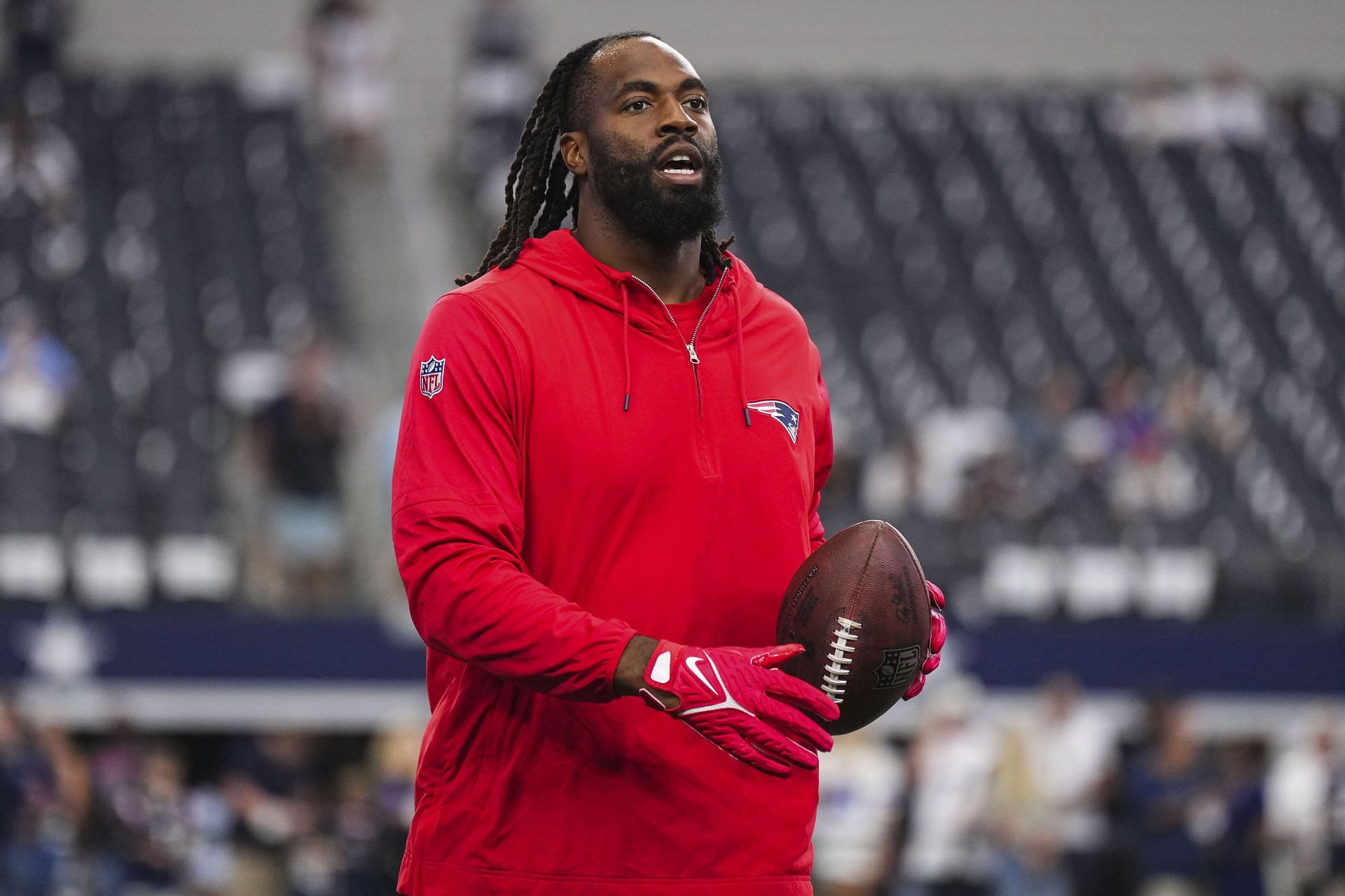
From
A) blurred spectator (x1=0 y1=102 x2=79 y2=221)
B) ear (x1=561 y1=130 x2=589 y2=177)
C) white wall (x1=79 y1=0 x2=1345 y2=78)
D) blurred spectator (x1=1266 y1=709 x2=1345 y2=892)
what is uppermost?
white wall (x1=79 y1=0 x2=1345 y2=78)

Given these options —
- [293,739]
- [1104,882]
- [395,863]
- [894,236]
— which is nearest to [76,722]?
[293,739]

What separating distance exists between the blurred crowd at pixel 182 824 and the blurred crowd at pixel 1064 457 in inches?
144

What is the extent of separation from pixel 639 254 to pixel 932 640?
708mm

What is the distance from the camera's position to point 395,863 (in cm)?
736

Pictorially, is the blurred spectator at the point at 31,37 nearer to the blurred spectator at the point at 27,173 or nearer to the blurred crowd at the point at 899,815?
the blurred spectator at the point at 27,173

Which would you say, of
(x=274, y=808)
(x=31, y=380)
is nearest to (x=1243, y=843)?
(x=274, y=808)

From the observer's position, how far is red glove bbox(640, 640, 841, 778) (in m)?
2.34

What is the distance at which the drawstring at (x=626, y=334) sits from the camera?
8.45 feet

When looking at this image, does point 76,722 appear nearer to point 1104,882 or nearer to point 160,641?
point 160,641

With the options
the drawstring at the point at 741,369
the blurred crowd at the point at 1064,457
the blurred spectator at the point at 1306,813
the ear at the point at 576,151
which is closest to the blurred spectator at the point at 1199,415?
the blurred crowd at the point at 1064,457

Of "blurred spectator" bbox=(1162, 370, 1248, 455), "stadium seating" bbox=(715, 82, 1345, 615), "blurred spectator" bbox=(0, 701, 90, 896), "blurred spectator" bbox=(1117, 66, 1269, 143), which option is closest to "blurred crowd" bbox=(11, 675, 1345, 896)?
"blurred spectator" bbox=(0, 701, 90, 896)

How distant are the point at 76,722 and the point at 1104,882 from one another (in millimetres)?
4581

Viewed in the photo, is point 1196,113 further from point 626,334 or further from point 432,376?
point 432,376

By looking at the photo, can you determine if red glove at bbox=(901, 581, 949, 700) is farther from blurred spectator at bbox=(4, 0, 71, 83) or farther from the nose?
blurred spectator at bbox=(4, 0, 71, 83)
